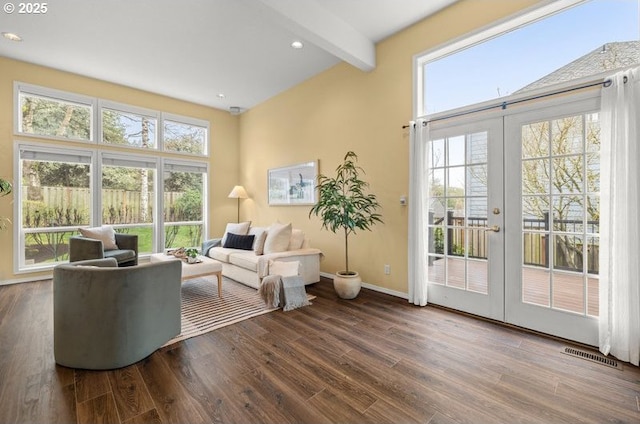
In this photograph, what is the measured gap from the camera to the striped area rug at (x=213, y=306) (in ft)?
9.14

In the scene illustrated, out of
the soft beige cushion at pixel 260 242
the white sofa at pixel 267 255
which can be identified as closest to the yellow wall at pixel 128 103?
the white sofa at pixel 267 255

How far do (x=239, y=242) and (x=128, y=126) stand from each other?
3079 millimetres

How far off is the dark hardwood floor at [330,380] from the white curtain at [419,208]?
0.63 meters

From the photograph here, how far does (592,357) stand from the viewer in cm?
222

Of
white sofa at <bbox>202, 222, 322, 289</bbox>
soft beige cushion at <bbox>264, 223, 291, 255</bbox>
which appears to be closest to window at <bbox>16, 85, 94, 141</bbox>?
white sofa at <bbox>202, 222, 322, 289</bbox>

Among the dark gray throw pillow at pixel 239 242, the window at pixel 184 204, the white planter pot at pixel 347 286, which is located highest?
the window at pixel 184 204

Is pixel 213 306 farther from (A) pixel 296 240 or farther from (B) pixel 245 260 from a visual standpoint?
(A) pixel 296 240

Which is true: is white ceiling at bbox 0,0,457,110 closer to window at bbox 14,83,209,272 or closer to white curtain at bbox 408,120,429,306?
window at bbox 14,83,209,272

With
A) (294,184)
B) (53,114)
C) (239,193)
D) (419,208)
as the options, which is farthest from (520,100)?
(53,114)

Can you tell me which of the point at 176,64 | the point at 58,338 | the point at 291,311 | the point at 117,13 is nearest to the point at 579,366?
the point at 291,311

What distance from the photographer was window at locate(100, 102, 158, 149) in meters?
5.05

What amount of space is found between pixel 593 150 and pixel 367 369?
256 cm

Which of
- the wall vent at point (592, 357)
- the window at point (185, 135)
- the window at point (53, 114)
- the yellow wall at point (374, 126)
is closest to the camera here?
the wall vent at point (592, 357)

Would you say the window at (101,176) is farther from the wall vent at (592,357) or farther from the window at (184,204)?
the wall vent at (592,357)
